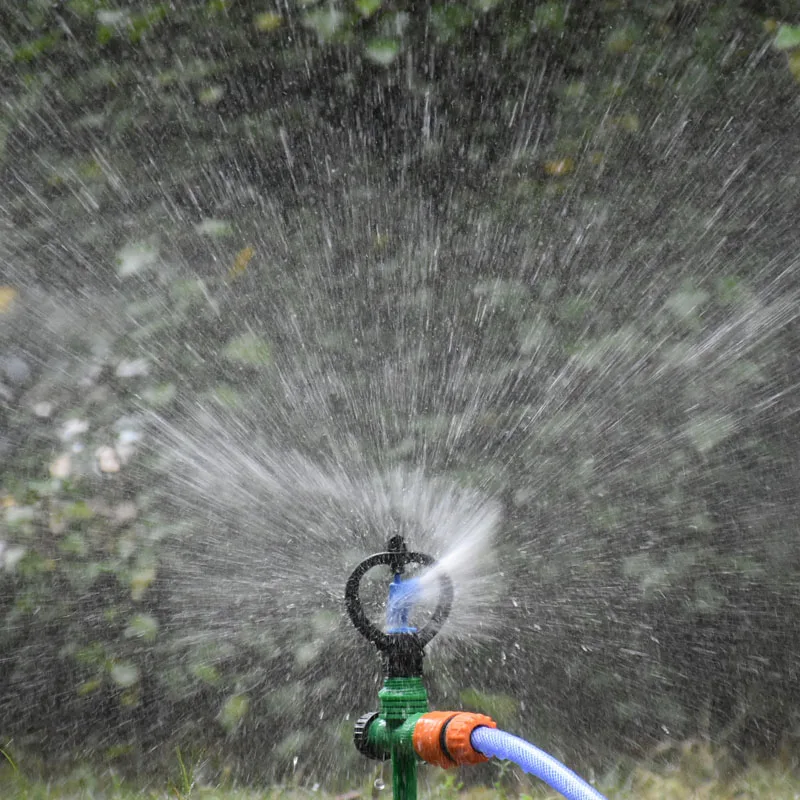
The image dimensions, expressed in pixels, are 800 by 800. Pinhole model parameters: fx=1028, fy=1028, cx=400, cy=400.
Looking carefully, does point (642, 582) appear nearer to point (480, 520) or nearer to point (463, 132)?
point (480, 520)

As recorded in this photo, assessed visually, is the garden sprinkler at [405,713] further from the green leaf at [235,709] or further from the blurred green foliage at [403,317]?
the green leaf at [235,709]

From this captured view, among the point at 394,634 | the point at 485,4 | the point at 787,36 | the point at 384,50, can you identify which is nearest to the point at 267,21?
the point at 384,50

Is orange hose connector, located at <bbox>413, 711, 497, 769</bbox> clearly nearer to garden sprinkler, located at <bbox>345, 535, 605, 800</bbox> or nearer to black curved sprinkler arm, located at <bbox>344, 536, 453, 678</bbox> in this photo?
garden sprinkler, located at <bbox>345, 535, 605, 800</bbox>

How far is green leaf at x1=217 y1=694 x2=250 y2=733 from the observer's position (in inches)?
103

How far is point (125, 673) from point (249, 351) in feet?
2.95

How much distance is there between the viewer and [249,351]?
2.61 meters

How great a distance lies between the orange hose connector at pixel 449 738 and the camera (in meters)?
1.16

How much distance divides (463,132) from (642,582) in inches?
47.8

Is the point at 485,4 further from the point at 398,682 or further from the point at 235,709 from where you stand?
the point at 235,709

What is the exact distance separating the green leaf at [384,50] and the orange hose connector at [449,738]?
1718 mm

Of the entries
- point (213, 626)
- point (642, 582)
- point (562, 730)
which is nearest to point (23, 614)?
point (213, 626)

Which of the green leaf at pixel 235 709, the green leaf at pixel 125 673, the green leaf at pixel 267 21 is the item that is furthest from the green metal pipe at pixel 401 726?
the green leaf at pixel 267 21

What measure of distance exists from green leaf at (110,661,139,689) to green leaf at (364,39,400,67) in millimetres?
1653

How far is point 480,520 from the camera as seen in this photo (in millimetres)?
2506
